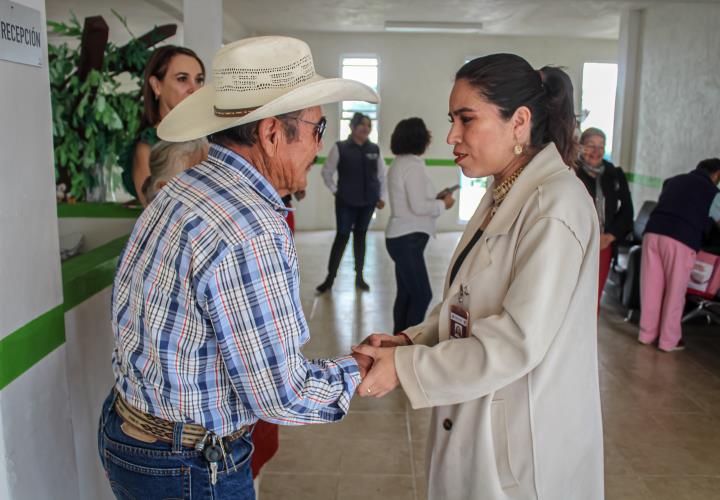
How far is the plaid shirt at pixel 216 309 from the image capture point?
46.1 inches

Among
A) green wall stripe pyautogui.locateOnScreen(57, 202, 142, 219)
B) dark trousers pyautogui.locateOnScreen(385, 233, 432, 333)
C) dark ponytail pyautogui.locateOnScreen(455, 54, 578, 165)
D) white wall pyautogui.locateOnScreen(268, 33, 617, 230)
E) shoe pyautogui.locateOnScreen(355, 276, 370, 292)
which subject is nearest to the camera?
dark ponytail pyautogui.locateOnScreen(455, 54, 578, 165)

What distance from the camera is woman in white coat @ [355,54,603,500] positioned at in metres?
1.44

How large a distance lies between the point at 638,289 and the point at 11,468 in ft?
17.2

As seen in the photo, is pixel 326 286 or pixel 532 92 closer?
pixel 532 92

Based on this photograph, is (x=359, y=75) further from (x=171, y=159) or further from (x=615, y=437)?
(x=171, y=159)

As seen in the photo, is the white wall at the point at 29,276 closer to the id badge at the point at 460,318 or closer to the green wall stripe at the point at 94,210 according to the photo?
the id badge at the point at 460,318

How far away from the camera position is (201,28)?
489 cm

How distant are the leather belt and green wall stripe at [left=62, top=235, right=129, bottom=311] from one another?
81 cm

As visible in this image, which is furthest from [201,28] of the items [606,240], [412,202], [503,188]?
[503,188]

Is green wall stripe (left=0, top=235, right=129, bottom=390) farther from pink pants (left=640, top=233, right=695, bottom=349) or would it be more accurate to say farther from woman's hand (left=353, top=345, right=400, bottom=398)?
pink pants (left=640, top=233, right=695, bottom=349)

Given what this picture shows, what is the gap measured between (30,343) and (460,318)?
1077mm

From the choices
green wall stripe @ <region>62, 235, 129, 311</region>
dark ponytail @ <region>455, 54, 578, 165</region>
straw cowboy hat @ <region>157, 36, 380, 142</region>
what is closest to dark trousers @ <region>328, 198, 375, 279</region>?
green wall stripe @ <region>62, 235, 129, 311</region>

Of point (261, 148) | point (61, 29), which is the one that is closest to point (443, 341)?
point (261, 148)

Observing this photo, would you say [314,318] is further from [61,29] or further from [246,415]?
[246,415]
